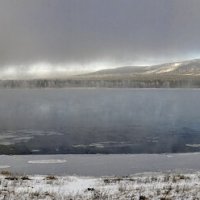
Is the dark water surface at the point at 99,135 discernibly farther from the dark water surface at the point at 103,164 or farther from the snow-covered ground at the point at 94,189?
the snow-covered ground at the point at 94,189

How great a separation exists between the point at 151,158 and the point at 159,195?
17.1 metres

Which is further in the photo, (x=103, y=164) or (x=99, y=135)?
(x=99, y=135)

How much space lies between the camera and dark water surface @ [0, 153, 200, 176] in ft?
80.2

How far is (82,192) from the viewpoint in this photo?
1408 cm

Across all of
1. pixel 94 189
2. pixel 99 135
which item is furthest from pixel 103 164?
pixel 99 135

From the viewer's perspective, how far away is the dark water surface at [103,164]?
2445 centimetres

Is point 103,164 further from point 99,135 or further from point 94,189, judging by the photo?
point 99,135

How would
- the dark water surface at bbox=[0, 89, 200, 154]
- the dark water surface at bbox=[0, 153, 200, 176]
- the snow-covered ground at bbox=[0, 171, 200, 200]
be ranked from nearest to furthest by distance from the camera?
1. the snow-covered ground at bbox=[0, 171, 200, 200]
2. the dark water surface at bbox=[0, 153, 200, 176]
3. the dark water surface at bbox=[0, 89, 200, 154]

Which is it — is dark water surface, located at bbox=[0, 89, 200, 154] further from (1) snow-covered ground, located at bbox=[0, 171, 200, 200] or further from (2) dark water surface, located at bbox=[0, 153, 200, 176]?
(1) snow-covered ground, located at bbox=[0, 171, 200, 200]

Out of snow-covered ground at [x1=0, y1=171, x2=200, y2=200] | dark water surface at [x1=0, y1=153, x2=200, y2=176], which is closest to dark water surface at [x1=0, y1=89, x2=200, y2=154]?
dark water surface at [x1=0, y1=153, x2=200, y2=176]

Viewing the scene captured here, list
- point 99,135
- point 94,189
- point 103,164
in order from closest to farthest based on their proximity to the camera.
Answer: point 94,189
point 103,164
point 99,135

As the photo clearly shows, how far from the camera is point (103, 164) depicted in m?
27.2

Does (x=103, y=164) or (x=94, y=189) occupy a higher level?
(x=94, y=189)

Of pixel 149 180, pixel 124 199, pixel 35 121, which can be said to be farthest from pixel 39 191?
pixel 35 121
